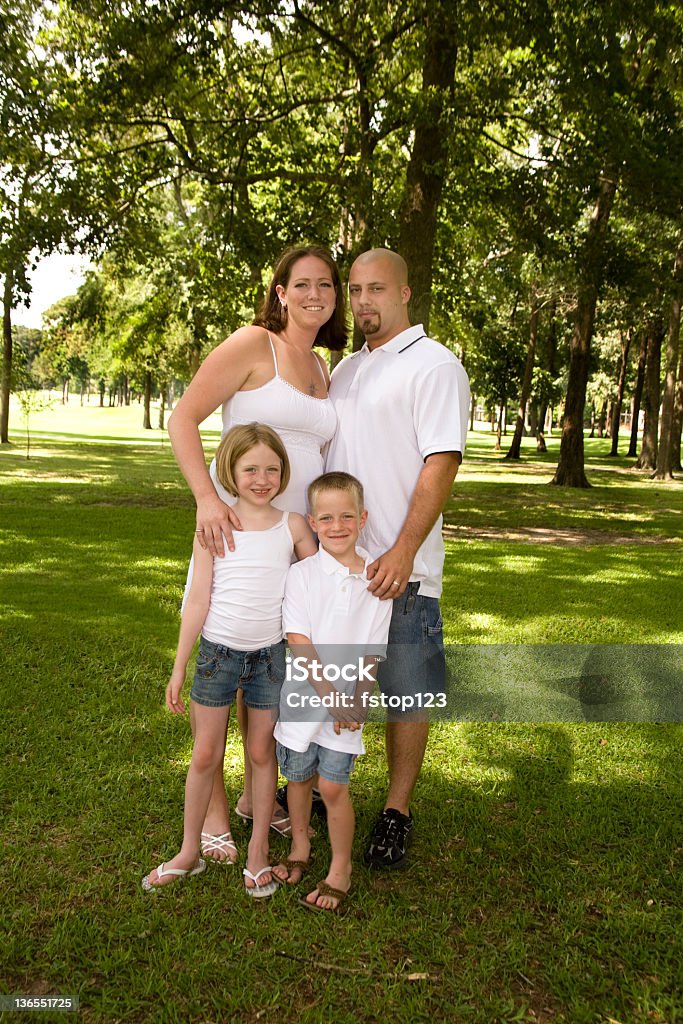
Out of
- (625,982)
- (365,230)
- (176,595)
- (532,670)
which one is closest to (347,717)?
(625,982)

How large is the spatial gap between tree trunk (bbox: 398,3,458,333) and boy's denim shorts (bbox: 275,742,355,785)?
27.4 ft

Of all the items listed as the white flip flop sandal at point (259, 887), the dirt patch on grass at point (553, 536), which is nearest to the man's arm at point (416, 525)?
the white flip flop sandal at point (259, 887)

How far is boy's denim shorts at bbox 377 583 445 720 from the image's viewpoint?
3.31 meters

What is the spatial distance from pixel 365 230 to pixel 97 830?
10.2m

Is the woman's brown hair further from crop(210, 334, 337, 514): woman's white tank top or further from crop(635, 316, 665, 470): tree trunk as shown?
crop(635, 316, 665, 470): tree trunk

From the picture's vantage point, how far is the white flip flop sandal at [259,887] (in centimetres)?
304

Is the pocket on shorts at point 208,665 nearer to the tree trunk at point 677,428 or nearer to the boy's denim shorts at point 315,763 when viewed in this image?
the boy's denim shorts at point 315,763

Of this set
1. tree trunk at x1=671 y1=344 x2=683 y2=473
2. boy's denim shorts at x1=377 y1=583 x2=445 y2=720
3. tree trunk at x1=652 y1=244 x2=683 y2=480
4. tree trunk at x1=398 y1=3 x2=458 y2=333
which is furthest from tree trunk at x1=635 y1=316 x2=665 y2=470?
boy's denim shorts at x1=377 y1=583 x2=445 y2=720

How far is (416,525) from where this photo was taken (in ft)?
10.2

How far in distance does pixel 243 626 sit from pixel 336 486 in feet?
2.07

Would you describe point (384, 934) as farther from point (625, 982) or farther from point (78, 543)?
point (78, 543)

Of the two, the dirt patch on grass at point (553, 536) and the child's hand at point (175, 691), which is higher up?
the child's hand at point (175, 691)

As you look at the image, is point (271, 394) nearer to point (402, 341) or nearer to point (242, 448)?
point (242, 448)

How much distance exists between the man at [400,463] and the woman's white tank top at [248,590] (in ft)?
1.24
